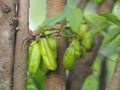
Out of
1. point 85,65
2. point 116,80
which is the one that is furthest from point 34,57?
point 85,65

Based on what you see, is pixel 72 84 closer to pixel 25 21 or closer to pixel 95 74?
pixel 95 74

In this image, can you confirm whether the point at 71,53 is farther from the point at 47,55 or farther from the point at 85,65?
the point at 85,65

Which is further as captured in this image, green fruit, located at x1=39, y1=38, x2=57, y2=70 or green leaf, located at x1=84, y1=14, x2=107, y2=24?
green leaf, located at x1=84, y1=14, x2=107, y2=24

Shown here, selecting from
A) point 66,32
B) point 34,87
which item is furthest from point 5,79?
point 34,87

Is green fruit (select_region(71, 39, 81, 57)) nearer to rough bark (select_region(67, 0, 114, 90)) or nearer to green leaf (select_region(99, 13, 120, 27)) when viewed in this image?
green leaf (select_region(99, 13, 120, 27))

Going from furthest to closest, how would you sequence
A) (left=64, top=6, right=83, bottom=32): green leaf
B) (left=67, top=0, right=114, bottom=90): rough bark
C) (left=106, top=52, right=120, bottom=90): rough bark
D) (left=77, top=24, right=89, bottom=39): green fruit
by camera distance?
1. (left=67, top=0, right=114, bottom=90): rough bark
2. (left=77, top=24, right=89, bottom=39): green fruit
3. (left=106, top=52, right=120, bottom=90): rough bark
4. (left=64, top=6, right=83, bottom=32): green leaf

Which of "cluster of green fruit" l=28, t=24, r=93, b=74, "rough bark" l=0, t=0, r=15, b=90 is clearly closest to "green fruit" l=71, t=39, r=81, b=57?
"cluster of green fruit" l=28, t=24, r=93, b=74

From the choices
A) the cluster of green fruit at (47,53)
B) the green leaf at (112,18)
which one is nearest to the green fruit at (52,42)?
the cluster of green fruit at (47,53)

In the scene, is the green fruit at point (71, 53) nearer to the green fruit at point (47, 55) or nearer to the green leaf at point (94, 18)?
the green fruit at point (47, 55)
